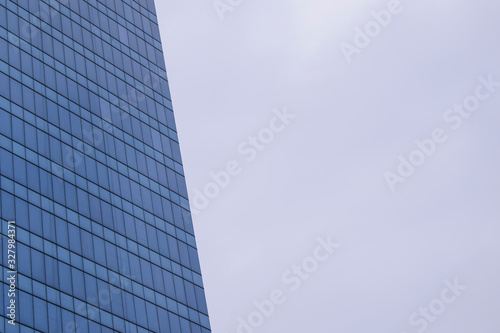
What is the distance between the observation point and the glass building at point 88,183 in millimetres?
73125

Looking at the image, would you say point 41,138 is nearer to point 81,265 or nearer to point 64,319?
point 81,265

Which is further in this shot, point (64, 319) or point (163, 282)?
point (163, 282)

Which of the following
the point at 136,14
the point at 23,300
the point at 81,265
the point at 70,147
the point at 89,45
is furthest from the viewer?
the point at 136,14

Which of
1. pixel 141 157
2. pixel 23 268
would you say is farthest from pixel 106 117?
pixel 23 268

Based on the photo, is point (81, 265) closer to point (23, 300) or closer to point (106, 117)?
point (23, 300)

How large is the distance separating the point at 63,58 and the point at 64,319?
98.2 ft

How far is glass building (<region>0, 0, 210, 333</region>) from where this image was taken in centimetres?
7312

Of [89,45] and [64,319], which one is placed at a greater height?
[89,45]

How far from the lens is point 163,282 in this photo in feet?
283

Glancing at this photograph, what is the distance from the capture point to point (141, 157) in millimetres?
94500

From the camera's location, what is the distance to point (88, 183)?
83.9 m

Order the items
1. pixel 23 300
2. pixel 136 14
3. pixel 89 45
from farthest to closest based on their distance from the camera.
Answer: pixel 136 14 < pixel 89 45 < pixel 23 300

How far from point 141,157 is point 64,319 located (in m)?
26.0

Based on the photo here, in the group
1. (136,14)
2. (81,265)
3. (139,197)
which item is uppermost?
(136,14)
